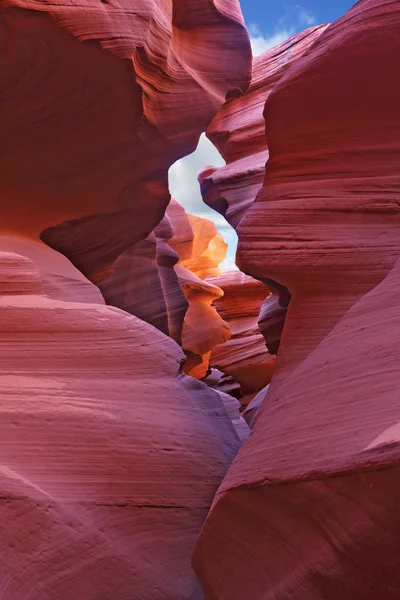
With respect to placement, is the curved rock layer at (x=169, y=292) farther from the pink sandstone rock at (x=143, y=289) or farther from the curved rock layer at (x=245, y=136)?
the curved rock layer at (x=245, y=136)

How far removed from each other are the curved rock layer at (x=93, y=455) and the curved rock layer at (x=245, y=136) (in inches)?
152

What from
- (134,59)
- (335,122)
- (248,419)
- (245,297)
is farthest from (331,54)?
(245,297)

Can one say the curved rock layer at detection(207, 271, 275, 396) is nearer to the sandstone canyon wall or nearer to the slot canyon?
the slot canyon

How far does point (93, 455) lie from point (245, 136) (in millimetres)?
5168

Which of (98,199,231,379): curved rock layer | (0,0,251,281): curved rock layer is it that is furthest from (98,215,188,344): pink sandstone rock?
(0,0,251,281): curved rock layer

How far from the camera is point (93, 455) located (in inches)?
95.3

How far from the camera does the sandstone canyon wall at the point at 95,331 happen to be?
2258 mm

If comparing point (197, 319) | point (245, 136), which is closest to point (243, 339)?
point (197, 319)

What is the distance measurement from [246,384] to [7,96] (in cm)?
592

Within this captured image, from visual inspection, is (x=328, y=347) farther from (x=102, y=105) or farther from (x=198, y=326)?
(x=198, y=326)

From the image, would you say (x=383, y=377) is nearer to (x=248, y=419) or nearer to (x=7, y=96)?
(x=7, y=96)

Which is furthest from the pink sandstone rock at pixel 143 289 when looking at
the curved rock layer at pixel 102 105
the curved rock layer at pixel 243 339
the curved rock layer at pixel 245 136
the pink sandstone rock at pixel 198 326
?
the curved rock layer at pixel 243 339

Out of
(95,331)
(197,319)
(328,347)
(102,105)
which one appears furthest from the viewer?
(197,319)

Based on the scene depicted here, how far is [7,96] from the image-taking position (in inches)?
123
